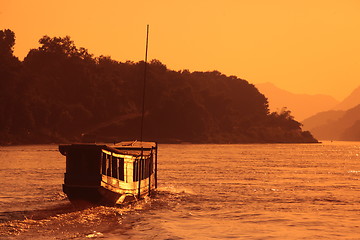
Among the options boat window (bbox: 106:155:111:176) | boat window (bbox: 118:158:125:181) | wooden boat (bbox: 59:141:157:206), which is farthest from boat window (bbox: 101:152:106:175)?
boat window (bbox: 118:158:125:181)

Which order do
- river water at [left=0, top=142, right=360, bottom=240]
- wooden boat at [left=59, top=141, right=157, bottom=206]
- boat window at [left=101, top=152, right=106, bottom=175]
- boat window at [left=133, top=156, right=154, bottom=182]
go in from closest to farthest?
river water at [left=0, top=142, right=360, bottom=240] → wooden boat at [left=59, top=141, right=157, bottom=206] → boat window at [left=101, top=152, right=106, bottom=175] → boat window at [left=133, top=156, right=154, bottom=182]

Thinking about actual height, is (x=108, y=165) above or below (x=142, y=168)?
above

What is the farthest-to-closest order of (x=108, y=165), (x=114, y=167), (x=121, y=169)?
(x=121, y=169) → (x=114, y=167) → (x=108, y=165)

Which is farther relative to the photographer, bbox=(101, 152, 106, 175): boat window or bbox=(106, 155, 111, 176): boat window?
bbox=(106, 155, 111, 176): boat window

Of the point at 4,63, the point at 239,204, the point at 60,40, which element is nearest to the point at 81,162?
the point at 239,204

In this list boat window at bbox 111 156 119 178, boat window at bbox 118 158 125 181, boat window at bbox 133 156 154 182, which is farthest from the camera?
boat window at bbox 133 156 154 182

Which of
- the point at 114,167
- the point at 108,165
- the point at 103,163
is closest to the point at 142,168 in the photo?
the point at 114,167

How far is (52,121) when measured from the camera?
179 metres

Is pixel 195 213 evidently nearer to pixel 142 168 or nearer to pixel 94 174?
pixel 142 168

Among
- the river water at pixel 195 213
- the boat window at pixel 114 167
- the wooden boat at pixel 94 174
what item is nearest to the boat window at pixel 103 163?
the wooden boat at pixel 94 174

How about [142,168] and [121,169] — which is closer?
[121,169]

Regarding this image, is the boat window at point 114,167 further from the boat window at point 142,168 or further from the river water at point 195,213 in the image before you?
the boat window at point 142,168

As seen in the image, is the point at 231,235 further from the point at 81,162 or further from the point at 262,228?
the point at 81,162

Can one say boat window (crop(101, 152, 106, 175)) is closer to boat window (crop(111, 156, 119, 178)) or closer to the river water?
boat window (crop(111, 156, 119, 178))
